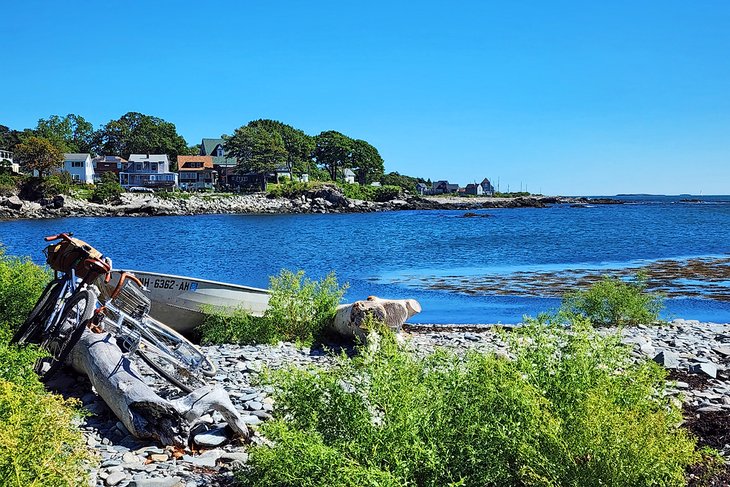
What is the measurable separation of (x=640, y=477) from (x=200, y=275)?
3478cm

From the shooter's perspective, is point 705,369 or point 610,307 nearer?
point 705,369

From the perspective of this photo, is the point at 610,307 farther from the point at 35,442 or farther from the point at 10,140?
the point at 10,140

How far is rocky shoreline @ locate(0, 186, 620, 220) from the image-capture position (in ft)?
309

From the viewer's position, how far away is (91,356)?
32.2 ft

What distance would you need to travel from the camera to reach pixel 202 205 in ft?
374

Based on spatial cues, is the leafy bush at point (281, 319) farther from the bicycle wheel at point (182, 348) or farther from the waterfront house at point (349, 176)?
the waterfront house at point (349, 176)

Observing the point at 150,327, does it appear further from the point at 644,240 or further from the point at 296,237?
the point at 644,240

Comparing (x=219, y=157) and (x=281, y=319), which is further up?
(x=219, y=157)

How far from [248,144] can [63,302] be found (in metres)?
122

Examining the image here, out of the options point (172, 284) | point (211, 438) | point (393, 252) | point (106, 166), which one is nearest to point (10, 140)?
point (106, 166)

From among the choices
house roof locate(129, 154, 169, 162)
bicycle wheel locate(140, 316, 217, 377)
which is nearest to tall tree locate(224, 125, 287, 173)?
house roof locate(129, 154, 169, 162)

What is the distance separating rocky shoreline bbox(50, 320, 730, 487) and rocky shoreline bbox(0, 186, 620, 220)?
8796 cm

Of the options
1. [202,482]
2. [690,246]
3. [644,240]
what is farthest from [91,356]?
[644,240]

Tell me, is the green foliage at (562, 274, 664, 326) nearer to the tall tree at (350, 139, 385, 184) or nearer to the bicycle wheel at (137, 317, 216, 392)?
the bicycle wheel at (137, 317, 216, 392)
